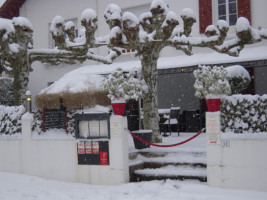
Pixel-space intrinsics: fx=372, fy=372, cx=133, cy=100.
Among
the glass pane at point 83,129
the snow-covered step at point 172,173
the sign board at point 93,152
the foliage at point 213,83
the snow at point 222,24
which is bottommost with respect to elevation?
the snow-covered step at point 172,173

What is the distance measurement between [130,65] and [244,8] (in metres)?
4.88

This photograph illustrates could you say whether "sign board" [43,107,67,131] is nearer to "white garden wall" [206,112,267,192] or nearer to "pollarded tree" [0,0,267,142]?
"pollarded tree" [0,0,267,142]

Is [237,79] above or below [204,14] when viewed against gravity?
below

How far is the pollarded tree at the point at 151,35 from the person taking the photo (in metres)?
9.44

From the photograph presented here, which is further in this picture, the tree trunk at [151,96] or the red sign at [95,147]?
the tree trunk at [151,96]

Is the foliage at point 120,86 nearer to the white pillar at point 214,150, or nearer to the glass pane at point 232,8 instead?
the white pillar at point 214,150

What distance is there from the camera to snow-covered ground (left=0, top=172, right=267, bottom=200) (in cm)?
733

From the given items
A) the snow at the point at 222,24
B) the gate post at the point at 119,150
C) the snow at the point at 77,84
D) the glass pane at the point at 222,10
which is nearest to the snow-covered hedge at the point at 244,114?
the gate post at the point at 119,150

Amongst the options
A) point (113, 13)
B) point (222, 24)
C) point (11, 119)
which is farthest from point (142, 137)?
point (11, 119)

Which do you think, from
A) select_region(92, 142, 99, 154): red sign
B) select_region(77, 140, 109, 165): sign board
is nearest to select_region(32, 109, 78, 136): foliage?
select_region(77, 140, 109, 165): sign board

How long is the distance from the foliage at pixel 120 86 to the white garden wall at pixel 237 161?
2.27 meters

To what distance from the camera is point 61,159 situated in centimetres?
944

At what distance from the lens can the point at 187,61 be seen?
13.7m

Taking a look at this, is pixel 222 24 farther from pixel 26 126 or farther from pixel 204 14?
pixel 26 126
